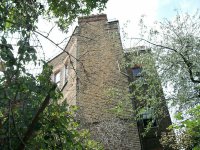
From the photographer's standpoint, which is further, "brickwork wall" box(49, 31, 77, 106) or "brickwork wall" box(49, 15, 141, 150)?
"brickwork wall" box(49, 31, 77, 106)

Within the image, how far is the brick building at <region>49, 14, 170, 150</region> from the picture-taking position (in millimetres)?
13477

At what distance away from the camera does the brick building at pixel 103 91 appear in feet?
44.2

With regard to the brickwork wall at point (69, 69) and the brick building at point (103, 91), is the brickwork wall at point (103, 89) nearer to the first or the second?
the brick building at point (103, 91)

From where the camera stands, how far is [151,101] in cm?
1304

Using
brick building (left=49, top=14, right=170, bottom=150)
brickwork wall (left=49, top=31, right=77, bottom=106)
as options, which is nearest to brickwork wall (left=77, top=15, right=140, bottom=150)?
brick building (left=49, top=14, right=170, bottom=150)

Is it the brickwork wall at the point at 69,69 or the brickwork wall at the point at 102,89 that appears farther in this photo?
the brickwork wall at the point at 69,69

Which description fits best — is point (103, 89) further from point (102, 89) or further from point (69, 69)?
point (69, 69)

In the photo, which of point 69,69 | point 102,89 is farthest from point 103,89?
point 69,69

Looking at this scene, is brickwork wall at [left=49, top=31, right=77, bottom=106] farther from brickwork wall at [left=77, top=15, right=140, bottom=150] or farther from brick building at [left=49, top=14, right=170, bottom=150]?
brickwork wall at [left=77, top=15, right=140, bottom=150]

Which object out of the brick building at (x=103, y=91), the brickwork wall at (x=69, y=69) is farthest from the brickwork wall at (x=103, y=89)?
the brickwork wall at (x=69, y=69)

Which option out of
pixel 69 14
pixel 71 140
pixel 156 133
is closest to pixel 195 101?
pixel 156 133

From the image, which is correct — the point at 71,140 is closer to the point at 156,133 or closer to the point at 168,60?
the point at 168,60

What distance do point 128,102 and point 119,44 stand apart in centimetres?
444

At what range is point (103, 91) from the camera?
50.6ft
